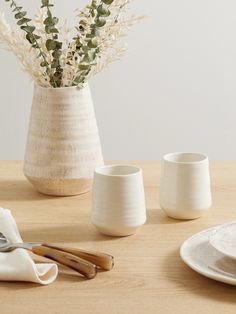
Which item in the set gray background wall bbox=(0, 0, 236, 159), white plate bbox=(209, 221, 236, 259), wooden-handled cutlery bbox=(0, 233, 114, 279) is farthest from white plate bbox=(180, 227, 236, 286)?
gray background wall bbox=(0, 0, 236, 159)

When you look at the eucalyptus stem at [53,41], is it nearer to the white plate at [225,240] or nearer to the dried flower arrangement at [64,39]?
the dried flower arrangement at [64,39]

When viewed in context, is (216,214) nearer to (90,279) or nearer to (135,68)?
(90,279)

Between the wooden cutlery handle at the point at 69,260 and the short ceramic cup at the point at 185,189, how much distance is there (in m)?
0.31

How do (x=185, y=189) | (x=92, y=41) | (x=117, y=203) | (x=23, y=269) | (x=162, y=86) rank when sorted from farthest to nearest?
(x=162, y=86) < (x=92, y=41) < (x=185, y=189) < (x=117, y=203) < (x=23, y=269)

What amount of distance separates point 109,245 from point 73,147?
0.37m

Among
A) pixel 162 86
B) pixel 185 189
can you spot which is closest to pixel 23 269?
pixel 185 189

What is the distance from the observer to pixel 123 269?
1.06 meters

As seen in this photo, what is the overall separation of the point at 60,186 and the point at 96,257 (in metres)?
0.46

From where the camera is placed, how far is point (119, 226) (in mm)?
1191

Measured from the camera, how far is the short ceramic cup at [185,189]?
1.29 meters

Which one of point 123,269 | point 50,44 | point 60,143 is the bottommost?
point 123,269

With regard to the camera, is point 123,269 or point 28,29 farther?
point 28,29

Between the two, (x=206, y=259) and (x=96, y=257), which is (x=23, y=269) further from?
(x=206, y=259)

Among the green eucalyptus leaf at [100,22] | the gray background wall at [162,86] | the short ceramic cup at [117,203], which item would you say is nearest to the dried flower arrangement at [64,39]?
the green eucalyptus leaf at [100,22]
